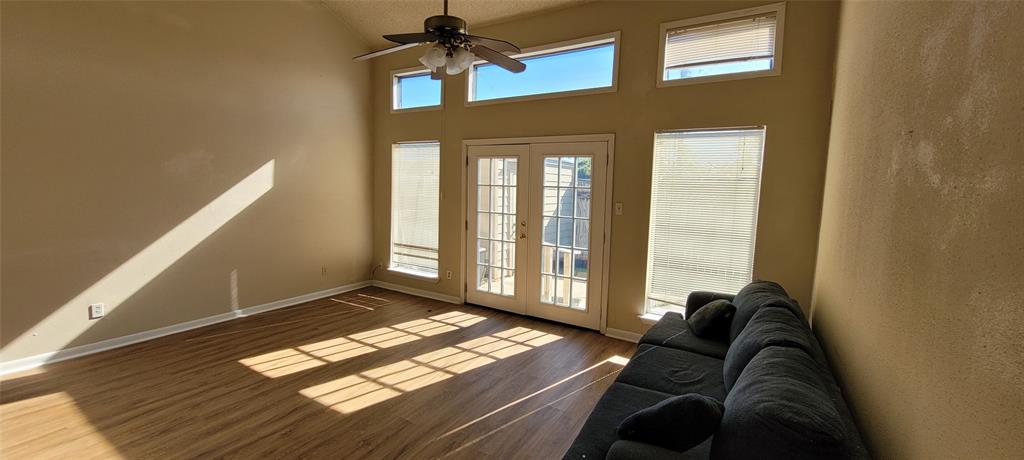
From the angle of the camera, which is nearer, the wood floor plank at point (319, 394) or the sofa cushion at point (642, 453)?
the sofa cushion at point (642, 453)

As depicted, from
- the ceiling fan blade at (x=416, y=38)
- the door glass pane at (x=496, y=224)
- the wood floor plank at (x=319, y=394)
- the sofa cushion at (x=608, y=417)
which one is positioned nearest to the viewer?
the sofa cushion at (x=608, y=417)

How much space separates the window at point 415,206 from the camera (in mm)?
5500

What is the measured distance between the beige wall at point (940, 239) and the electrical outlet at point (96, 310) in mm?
5278

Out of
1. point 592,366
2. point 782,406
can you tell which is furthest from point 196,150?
point 782,406

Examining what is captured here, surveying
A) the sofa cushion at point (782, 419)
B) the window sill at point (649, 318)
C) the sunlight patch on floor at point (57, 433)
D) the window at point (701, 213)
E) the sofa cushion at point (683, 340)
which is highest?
the window at point (701, 213)

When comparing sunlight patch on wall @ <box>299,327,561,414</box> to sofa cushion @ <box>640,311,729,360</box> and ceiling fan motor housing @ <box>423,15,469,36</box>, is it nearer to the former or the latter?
sofa cushion @ <box>640,311,729,360</box>

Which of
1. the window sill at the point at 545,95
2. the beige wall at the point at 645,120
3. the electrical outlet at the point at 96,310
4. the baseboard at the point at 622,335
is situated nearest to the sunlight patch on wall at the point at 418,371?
the baseboard at the point at 622,335

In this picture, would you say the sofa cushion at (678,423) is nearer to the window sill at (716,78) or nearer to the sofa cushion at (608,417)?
the sofa cushion at (608,417)

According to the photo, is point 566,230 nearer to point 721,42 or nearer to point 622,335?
point 622,335

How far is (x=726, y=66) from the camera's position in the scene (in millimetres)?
3627

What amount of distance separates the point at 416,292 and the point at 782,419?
4949 mm

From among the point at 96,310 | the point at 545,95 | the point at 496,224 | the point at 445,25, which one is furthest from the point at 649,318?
the point at 96,310

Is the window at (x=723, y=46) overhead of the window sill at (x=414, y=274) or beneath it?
overhead

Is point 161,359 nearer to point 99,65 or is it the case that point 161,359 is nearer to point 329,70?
point 99,65
